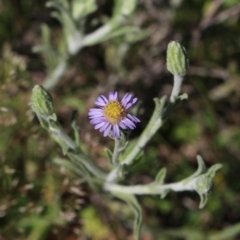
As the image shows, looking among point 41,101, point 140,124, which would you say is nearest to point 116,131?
point 41,101

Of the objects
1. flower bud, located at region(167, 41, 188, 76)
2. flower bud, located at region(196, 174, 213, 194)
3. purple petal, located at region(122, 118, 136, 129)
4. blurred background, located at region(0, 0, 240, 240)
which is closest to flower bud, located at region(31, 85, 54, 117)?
purple petal, located at region(122, 118, 136, 129)

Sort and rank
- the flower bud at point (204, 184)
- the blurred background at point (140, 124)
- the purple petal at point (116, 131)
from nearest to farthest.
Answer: the purple petal at point (116, 131)
the flower bud at point (204, 184)
the blurred background at point (140, 124)

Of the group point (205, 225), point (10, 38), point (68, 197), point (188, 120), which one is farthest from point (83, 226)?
point (10, 38)

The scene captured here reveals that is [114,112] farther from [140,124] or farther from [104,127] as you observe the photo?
[140,124]

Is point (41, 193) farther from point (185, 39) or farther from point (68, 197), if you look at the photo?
point (185, 39)

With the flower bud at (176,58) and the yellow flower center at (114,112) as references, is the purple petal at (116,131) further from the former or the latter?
the flower bud at (176,58)

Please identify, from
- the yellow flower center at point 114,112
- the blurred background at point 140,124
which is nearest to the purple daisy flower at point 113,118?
the yellow flower center at point 114,112
